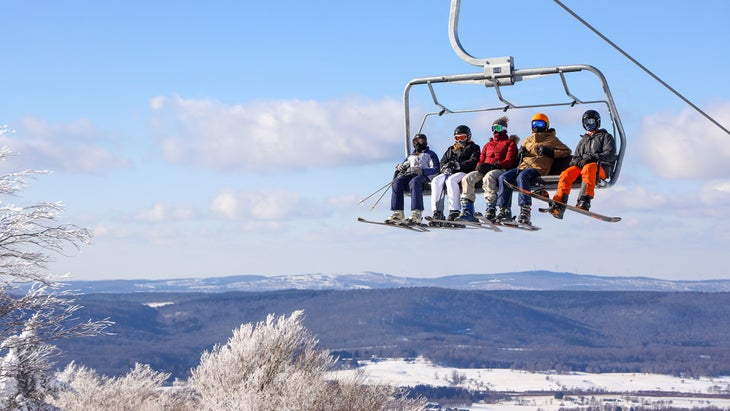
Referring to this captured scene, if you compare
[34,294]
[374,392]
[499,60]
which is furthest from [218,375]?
[499,60]

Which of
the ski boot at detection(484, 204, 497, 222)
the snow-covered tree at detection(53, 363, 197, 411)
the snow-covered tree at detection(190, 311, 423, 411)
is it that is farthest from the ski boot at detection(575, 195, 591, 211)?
the snow-covered tree at detection(53, 363, 197, 411)

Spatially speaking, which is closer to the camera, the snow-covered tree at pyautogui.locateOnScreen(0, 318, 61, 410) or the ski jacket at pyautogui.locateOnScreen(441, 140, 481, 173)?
the ski jacket at pyautogui.locateOnScreen(441, 140, 481, 173)

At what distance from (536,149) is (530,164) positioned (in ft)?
0.97

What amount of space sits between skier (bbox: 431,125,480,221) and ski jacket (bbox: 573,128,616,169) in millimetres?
2071

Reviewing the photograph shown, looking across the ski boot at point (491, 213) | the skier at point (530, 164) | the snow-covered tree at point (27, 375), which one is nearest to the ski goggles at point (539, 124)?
the skier at point (530, 164)

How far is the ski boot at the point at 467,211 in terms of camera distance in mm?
18156

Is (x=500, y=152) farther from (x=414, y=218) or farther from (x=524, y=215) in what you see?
Result: (x=414, y=218)

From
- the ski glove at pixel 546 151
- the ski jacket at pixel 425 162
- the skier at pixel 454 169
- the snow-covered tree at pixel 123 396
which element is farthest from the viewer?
the snow-covered tree at pixel 123 396

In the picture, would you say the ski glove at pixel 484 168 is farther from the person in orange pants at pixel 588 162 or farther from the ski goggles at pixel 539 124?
the person in orange pants at pixel 588 162

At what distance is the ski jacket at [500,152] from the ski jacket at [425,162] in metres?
0.93

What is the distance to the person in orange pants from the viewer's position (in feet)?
56.1

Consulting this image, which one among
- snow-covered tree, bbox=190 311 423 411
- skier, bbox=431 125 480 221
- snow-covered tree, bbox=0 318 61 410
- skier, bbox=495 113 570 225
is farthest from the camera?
snow-covered tree, bbox=190 311 423 411

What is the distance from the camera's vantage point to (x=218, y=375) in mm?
67000

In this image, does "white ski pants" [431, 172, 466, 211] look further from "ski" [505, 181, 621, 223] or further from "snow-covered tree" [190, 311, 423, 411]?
"snow-covered tree" [190, 311, 423, 411]
